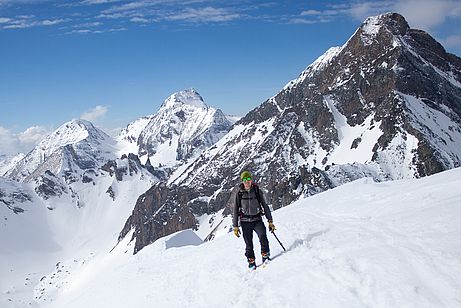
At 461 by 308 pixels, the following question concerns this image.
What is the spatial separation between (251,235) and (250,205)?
39.0 inches

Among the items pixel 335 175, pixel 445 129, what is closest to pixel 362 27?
pixel 445 129

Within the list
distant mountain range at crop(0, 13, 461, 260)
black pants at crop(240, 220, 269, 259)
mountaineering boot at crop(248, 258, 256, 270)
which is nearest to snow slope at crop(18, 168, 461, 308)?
mountaineering boot at crop(248, 258, 256, 270)

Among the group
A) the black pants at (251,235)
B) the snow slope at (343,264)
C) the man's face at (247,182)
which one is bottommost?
the snow slope at (343,264)

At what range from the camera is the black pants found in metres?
14.1

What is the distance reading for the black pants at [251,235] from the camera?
14117 millimetres

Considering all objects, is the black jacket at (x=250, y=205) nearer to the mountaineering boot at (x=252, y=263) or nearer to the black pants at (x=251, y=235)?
the black pants at (x=251, y=235)

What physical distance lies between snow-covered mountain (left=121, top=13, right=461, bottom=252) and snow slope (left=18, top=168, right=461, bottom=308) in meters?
81.8

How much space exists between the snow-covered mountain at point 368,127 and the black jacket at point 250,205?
86533mm

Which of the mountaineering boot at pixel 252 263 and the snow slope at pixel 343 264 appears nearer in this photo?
the snow slope at pixel 343 264

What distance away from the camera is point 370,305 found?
9.55m

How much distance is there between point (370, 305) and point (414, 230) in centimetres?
450

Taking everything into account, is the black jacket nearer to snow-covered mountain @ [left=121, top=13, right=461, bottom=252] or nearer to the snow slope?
the snow slope

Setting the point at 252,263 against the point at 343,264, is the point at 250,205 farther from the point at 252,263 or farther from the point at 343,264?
the point at 343,264

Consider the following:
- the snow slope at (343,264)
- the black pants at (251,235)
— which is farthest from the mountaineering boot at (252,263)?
the snow slope at (343,264)
